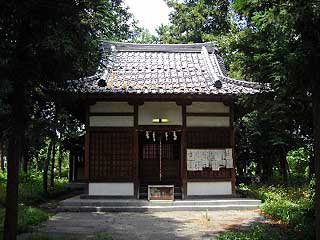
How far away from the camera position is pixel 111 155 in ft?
47.5

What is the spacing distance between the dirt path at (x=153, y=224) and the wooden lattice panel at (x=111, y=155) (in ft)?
7.31

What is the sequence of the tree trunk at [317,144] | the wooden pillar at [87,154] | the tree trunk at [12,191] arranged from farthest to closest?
1. the wooden pillar at [87,154]
2. the tree trunk at [12,191]
3. the tree trunk at [317,144]

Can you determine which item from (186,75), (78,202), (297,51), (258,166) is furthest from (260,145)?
(297,51)

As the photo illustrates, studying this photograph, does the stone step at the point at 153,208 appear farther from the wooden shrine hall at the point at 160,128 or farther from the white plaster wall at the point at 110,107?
the white plaster wall at the point at 110,107

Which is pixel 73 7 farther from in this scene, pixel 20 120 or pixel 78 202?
pixel 78 202

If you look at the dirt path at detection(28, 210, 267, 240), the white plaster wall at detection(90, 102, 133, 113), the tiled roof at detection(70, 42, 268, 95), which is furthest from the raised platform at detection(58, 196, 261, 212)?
the tiled roof at detection(70, 42, 268, 95)


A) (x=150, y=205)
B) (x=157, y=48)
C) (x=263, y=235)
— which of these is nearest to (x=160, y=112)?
(x=150, y=205)

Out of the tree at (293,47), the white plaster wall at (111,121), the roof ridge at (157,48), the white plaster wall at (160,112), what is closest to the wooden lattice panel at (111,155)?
the white plaster wall at (111,121)

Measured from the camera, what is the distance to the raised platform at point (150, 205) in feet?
42.8

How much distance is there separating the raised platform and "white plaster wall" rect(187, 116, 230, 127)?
280cm

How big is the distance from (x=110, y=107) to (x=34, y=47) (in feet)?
27.5

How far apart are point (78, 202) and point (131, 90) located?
4224mm

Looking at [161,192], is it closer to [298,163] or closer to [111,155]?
[111,155]

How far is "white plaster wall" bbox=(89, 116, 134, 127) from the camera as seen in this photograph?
575 inches
